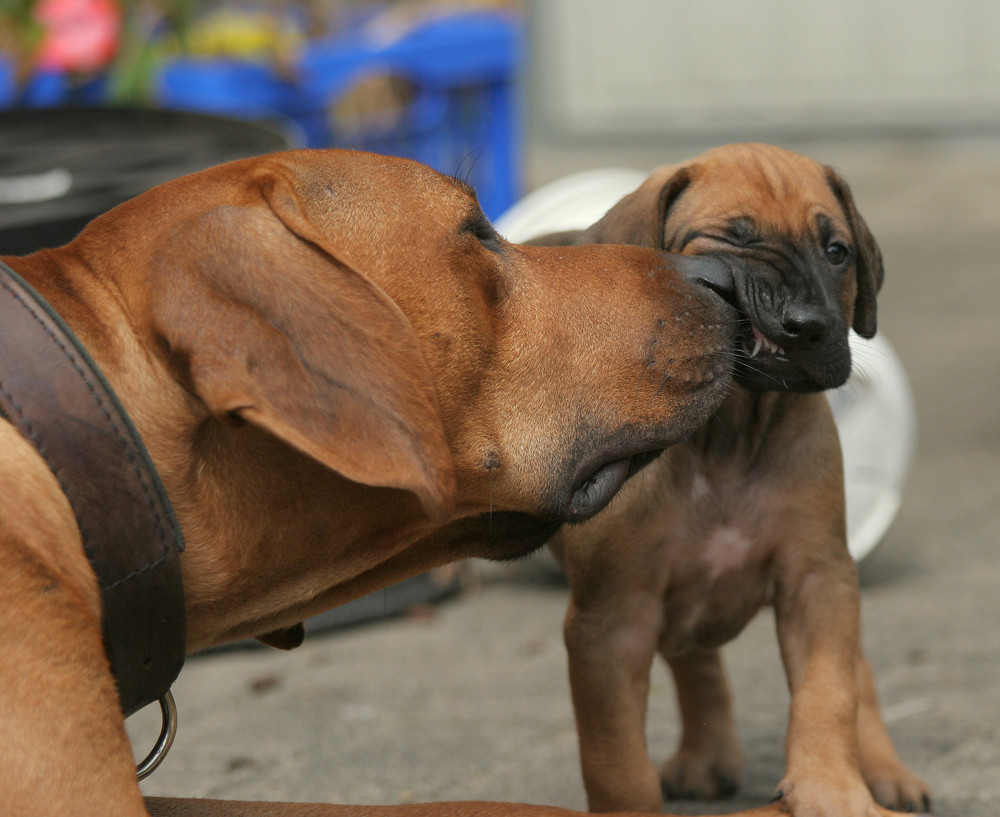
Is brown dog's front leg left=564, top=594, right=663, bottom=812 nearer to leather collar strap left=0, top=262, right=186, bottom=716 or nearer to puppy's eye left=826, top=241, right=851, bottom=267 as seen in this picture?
puppy's eye left=826, top=241, right=851, bottom=267

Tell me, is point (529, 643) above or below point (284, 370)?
below

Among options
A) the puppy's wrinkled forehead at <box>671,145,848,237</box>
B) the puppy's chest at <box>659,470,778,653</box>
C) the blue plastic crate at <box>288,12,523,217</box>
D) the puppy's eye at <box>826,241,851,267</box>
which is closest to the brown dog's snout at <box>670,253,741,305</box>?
the puppy's wrinkled forehead at <box>671,145,848,237</box>

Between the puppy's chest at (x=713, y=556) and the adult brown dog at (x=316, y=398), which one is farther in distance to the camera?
the puppy's chest at (x=713, y=556)

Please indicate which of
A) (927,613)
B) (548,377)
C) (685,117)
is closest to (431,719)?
(927,613)

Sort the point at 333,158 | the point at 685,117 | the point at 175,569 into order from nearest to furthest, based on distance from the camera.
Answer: the point at 175,569 < the point at 333,158 < the point at 685,117

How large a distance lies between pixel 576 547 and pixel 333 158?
3.46 ft

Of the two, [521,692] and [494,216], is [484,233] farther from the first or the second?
[494,216]

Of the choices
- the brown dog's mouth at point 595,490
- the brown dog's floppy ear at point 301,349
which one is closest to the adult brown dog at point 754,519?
the brown dog's mouth at point 595,490

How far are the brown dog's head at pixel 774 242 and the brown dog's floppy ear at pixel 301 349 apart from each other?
87 cm

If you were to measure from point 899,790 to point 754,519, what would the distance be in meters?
0.74

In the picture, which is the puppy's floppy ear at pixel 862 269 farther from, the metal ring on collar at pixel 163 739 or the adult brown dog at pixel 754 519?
the metal ring on collar at pixel 163 739

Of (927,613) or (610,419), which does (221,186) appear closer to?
(610,419)

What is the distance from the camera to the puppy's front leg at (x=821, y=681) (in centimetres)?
275

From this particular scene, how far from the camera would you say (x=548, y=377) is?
257cm
